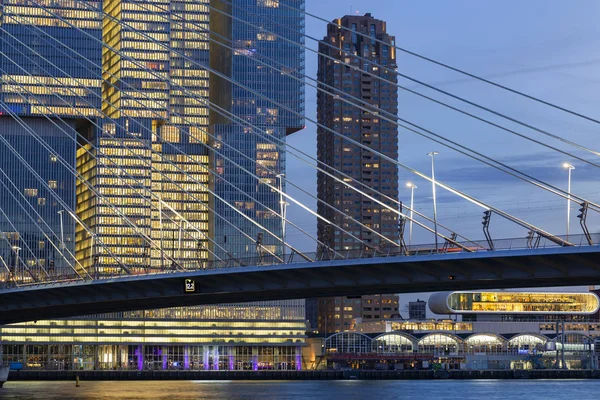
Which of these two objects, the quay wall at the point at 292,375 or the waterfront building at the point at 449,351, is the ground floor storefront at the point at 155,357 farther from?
the quay wall at the point at 292,375

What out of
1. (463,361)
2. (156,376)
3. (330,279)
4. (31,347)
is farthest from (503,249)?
(31,347)

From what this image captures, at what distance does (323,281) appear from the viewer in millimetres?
67688

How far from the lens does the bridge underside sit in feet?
190

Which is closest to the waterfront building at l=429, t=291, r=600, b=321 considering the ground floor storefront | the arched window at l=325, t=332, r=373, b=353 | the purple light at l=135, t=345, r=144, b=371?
the arched window at l=325, t=332, r=373, b=353

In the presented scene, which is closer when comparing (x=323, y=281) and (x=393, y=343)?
A: (x=323, y=281)

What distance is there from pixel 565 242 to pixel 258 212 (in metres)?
141

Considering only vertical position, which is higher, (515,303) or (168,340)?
(515,303)

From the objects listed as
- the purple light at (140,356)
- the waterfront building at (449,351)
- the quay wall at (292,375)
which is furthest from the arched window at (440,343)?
the purple light at (140,356)

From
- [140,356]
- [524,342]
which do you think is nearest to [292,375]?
[140,356]

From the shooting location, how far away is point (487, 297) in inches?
7559

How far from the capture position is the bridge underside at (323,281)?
57.9 metres

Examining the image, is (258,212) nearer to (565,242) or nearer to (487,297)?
(487,297)

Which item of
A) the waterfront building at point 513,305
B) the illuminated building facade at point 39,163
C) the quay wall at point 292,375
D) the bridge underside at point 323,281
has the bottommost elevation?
the quay wall at point 292,375

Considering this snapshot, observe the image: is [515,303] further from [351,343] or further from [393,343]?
[351,343]
